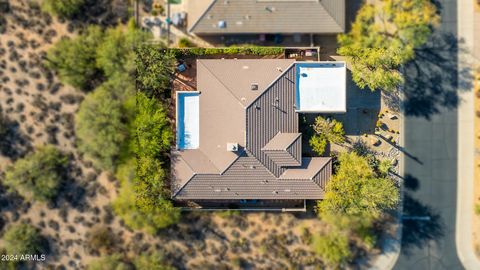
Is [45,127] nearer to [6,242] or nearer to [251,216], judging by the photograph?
[6,242]

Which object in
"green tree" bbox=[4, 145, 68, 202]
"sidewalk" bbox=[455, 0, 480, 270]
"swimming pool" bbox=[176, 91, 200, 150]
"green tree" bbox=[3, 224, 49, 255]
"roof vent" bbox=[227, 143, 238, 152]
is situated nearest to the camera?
"roof vent" bbox=[227, 143, 238, 152]

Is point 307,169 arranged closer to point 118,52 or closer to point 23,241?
point 118,52

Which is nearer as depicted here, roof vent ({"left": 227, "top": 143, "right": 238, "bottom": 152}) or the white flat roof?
roof vent ({"left": 227, "top": 143, "right": 238, "bottom": 152})

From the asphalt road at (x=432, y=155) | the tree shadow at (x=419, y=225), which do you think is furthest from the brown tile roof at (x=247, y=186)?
the asphalt road at (x=432, y=155)

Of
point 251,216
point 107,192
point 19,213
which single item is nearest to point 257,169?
point 251,216

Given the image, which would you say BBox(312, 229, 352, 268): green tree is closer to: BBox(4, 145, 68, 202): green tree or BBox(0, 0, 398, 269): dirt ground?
BBox(0, 0, 398, 269): dirt ground

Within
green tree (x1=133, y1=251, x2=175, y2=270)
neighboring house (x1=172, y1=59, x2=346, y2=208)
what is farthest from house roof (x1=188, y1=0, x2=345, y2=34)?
green tree (x1=133, y1=251, x2=175, y2=270)

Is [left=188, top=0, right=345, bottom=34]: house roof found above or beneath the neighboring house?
above

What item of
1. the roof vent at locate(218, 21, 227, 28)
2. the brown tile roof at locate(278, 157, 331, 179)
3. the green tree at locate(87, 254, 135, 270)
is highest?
the roof vent at locate(218, 21, 227, 28)
